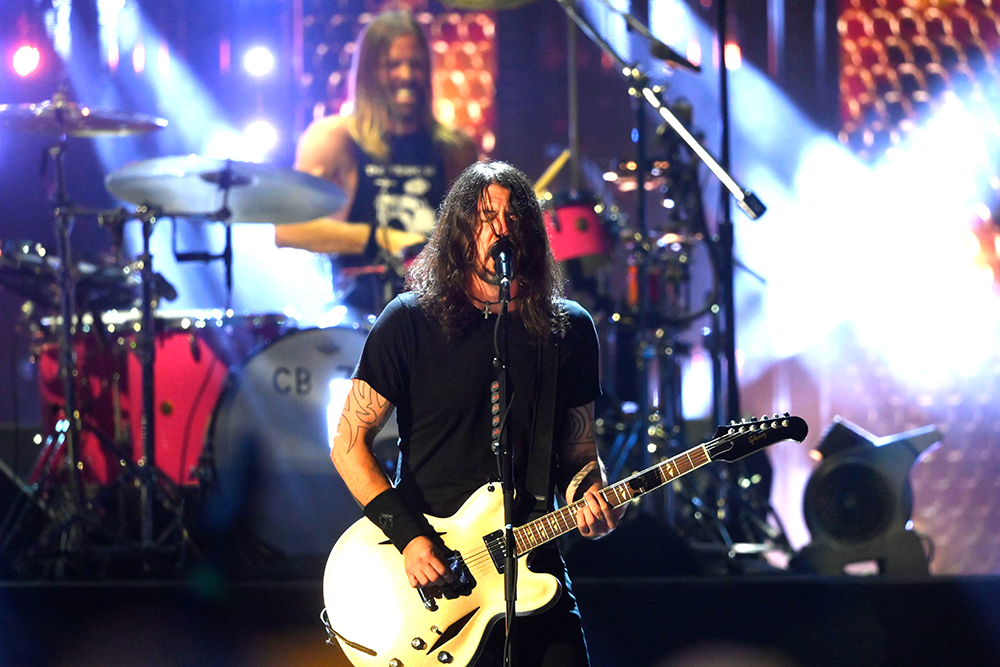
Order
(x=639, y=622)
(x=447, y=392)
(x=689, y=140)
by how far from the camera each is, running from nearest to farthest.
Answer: (x=447, y=392) < (x=639, y=622) < (x=689, y=140)

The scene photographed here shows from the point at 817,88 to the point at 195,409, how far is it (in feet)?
16.5

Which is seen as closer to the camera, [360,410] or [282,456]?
[360,410]

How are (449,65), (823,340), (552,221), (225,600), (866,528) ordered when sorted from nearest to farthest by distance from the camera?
1. (225,600)
2. (866,528)
3. (552,221)
4. (823,340)
5. (449,65)

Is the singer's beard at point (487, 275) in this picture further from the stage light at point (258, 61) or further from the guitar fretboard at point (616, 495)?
the stage light at point (258, 61)

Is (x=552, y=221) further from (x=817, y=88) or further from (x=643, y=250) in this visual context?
(x=817, y=88)

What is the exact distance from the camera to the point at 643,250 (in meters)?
5.28

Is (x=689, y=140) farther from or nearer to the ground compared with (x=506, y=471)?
farther from the ground

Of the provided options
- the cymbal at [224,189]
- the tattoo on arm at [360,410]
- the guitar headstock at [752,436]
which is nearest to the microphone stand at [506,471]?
the tattoo on arm at [360,410]

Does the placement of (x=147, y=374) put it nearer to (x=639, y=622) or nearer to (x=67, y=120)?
(x=67, y=120)

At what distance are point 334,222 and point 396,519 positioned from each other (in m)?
3.47

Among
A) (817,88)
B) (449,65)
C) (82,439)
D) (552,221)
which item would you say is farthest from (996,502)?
(82,439)

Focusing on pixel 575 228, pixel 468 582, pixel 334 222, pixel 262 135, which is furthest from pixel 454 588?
pixel 262 135

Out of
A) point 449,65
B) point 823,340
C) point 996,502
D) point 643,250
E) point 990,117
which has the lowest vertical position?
point 996,502

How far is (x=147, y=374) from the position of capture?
4.84 metres
